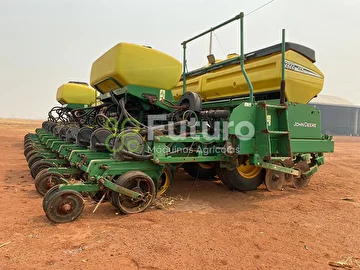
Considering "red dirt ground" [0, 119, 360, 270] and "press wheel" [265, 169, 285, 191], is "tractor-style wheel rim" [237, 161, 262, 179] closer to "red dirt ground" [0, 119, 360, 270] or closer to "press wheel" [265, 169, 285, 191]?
"press wheel" [265, 169, 285, 191]

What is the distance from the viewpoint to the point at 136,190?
3.53m

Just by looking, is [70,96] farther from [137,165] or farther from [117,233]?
[117,233]

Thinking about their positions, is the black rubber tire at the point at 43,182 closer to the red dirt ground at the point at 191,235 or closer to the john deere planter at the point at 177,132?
the john deere planter at the point at 177,132

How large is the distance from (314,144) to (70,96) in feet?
23.3

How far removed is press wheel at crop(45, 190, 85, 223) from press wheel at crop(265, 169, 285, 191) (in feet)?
10.1

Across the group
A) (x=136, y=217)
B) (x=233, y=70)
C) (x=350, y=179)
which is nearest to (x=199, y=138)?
(x=136, y=217)

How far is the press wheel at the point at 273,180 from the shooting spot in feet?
16.3

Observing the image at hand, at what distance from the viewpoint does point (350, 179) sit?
6641 mm

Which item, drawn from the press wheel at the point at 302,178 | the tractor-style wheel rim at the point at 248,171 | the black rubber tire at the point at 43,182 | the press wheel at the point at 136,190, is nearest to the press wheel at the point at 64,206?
the press wheel at the point at 136,190

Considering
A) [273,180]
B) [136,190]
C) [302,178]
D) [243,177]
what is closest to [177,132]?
[136,190]

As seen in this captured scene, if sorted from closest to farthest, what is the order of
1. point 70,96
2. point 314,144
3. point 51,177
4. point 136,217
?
point 136,217
point 51,177
point 314,144
point 70,96

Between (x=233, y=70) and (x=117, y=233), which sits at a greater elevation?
(x=233, y=70)

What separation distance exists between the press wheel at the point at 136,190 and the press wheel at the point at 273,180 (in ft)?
7.28

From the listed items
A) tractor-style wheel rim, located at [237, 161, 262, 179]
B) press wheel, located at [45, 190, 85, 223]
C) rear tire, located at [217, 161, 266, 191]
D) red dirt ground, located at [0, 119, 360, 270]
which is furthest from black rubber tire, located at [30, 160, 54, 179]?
tractor-style wheel rim, located at [237, 161, 262, 179]
